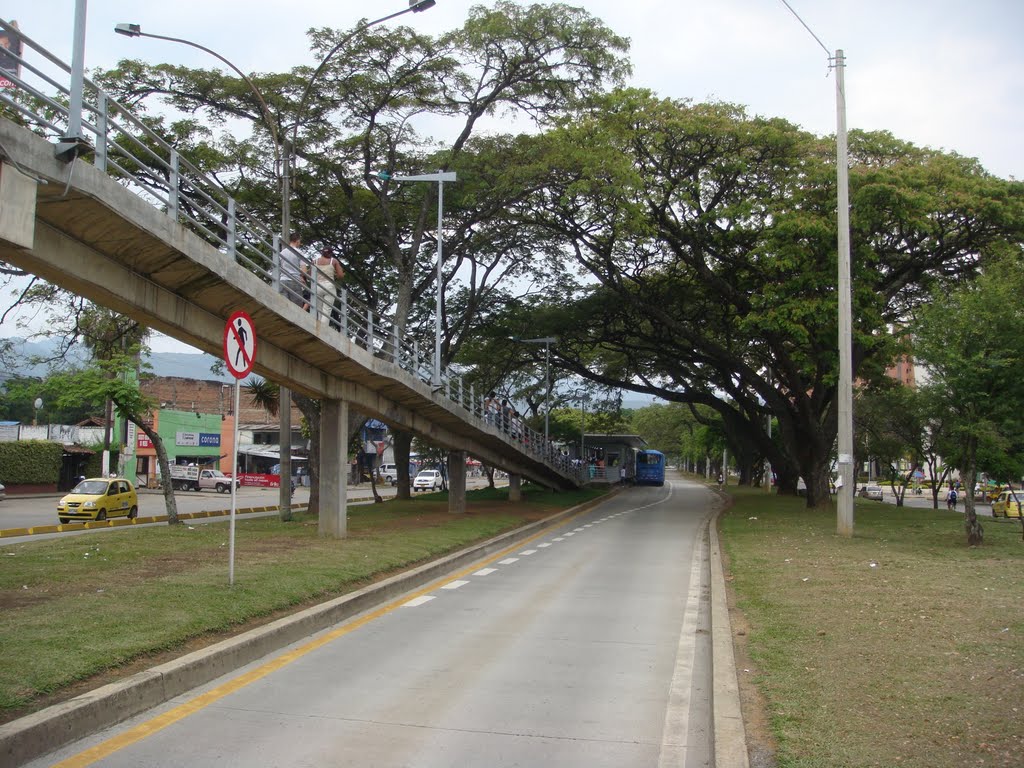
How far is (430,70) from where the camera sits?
2502 cm

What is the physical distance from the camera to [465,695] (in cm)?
666

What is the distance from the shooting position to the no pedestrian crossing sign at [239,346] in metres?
9.72

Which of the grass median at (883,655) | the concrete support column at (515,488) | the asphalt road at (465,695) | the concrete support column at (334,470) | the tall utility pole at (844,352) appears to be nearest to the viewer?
the grass median at (883,655)

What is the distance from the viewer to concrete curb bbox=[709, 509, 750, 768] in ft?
16.7

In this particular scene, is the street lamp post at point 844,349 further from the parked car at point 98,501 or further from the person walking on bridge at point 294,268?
the parked car at point 98,501

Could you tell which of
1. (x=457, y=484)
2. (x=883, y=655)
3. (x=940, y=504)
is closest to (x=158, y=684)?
(x=883, y=655)

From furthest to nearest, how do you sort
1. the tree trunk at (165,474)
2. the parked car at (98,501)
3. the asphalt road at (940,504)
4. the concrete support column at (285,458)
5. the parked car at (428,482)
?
the parked car at (428,482), the asphalt road at (940,504), the parked car at (98,501), the concrete support column at (285,458), the tree trunk at (165,474)

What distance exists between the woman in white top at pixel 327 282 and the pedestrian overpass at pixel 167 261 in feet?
0.53

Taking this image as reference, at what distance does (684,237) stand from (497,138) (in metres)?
6.84

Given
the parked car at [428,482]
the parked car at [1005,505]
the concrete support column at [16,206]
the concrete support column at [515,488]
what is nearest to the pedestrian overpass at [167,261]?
the concrete support column at [16,206]

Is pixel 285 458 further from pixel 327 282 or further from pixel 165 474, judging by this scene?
pixel 327 282

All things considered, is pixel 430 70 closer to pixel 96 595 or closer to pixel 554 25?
pixel 554 25

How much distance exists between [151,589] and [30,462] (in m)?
40.5

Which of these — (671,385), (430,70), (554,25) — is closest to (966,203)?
(554,25)
